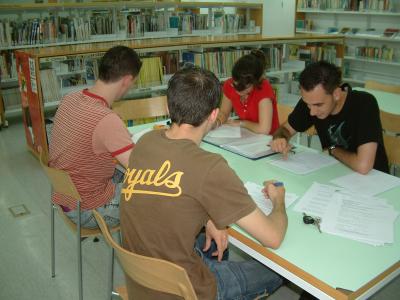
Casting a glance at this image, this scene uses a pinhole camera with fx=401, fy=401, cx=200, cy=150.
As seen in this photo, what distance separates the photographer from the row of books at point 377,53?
603 centimetres

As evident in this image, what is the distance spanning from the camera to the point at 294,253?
4.00 ft

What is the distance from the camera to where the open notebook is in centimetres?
206

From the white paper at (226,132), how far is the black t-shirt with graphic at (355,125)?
0.45 meters

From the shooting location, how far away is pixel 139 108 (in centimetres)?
299

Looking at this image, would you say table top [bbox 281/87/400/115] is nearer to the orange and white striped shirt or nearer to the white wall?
the orange and white striped shirt

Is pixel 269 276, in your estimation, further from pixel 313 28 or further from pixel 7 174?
pixel 313 28

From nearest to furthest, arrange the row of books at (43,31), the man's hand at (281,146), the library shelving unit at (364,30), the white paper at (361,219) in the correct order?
the white paper at (361,219), the man's hand at (281,146), the row of books at (43,31), the library shelving unit at (364,30)

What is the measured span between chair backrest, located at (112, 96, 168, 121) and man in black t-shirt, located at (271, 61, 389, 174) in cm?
123

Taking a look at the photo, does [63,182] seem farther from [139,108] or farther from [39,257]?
[139,108]

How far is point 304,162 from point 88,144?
1.02 m

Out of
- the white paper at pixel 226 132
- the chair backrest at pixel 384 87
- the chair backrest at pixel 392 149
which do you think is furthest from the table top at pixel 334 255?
the chair backrest at pixel 384 87

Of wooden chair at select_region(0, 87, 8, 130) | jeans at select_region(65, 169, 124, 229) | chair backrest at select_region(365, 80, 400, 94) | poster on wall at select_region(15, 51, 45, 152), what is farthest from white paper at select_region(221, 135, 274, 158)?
wooden chair at select_region(0, 87, 8, 130)

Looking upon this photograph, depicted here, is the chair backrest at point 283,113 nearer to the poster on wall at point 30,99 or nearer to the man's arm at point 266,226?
the man's arm at point 266,226

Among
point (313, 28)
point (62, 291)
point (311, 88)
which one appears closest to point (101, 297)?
point (62, 291)
